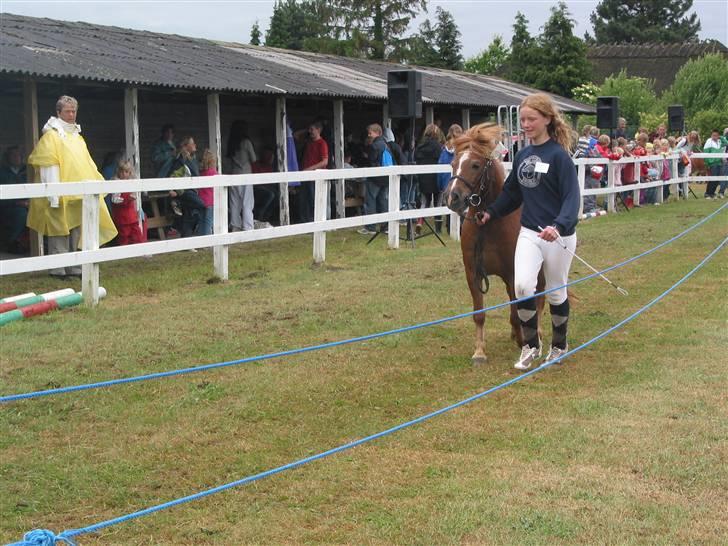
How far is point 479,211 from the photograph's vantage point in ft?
26.7

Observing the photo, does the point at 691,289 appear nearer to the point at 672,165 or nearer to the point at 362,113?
the point at 362,113

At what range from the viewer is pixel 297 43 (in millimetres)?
80688

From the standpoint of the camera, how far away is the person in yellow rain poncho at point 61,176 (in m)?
11.8

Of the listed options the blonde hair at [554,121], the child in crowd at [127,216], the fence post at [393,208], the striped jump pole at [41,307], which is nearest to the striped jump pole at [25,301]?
the striped jump pole at [41,307]

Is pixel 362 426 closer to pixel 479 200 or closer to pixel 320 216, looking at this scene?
pixel 479 200

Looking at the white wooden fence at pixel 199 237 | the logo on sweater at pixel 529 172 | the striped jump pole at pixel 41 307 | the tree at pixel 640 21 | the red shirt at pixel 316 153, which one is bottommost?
the striped jump pole at pixel 41 307

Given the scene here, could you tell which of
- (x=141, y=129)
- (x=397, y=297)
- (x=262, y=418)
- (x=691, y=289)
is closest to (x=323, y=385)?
(x=262, y=418)

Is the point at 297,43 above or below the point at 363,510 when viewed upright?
above

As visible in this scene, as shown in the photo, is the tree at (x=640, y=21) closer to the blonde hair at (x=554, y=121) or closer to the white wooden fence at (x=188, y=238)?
the white wooden fence at (x=188, y=238)

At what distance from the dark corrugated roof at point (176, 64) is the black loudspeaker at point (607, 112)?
261 cm

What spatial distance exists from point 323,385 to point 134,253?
454cm

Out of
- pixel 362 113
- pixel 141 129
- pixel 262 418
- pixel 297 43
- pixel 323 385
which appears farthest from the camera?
pixel 297 43

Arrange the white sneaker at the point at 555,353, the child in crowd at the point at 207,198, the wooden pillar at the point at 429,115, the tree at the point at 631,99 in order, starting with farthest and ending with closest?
the tree at the point at 631,99 < the wooden pillar at the point at 429,115 < the child in crowd at the point at 207,198 < the white sneaker at the point at 555,353

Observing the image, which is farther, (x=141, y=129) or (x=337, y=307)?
(x=141, y=129)
